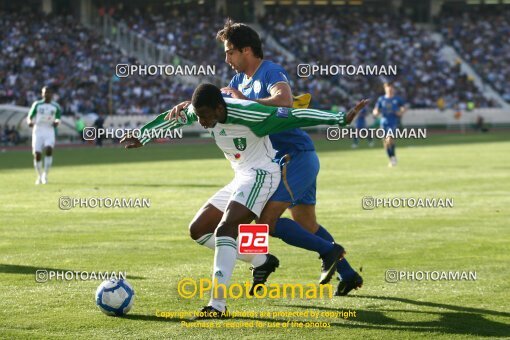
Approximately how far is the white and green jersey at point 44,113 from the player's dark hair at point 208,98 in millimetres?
17922

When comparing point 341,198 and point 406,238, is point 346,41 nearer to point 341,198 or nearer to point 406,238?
point 341,198

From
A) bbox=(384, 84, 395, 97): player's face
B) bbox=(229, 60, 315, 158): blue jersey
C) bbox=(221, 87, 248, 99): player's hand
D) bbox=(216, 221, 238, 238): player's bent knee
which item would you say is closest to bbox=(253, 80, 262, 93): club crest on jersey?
bbox=(229, 60, 315, 158): blue jersey

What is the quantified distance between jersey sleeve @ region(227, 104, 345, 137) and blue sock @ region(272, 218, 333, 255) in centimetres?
117

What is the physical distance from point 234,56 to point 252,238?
158 cm

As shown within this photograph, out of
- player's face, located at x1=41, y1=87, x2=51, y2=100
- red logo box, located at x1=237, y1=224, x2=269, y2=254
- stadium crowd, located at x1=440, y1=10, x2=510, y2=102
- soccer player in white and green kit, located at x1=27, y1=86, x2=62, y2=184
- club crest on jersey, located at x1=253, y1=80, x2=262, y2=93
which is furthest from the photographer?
stadium crowd, located at x1=440, y1=10, x2=510, y2=102

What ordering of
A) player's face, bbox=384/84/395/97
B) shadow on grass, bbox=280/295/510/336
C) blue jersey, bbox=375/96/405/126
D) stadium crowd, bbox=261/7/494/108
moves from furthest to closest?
stadium crowd, bbox=261/7/494/108
blue jersey, bbox=375/96/405/126
player's face, bbox=384/84/395/97
shadow on grass, bbox=280/295/510/336

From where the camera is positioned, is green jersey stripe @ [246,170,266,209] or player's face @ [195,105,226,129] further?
green jersey stripe @ [246,170,266,209]

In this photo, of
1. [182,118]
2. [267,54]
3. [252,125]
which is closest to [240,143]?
[252,125]

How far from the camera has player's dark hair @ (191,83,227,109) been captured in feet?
25.7

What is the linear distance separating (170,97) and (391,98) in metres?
23.4

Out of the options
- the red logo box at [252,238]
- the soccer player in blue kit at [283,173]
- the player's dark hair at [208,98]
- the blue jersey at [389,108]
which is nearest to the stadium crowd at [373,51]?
the blue jersey at [389,108]

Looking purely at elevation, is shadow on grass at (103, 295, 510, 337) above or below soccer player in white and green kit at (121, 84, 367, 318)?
below

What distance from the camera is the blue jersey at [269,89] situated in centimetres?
872

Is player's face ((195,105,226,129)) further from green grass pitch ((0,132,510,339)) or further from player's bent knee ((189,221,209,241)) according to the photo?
green grass pitch ((0,132,510,339))
